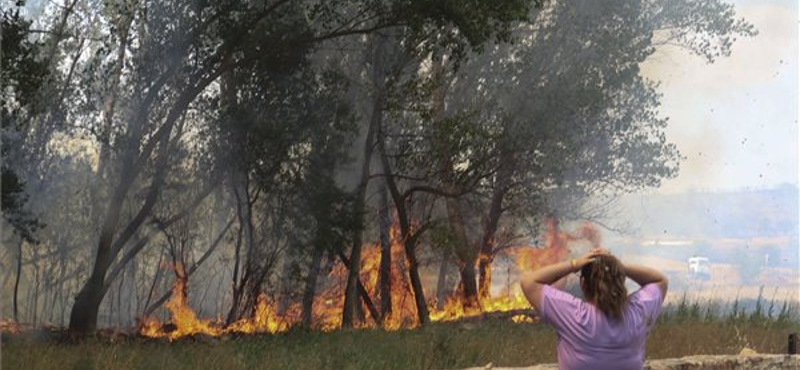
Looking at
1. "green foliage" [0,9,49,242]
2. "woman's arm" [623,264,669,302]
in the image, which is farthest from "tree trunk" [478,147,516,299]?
"woman's arm" [623,264,669,302]

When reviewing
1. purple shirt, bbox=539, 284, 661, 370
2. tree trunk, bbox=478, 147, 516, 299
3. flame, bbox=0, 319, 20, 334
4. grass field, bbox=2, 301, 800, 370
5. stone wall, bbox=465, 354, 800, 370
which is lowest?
stone wall, bbox=465, 354, 800, 370

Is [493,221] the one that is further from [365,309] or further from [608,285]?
[608,285]

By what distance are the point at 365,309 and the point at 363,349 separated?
14.9 feet

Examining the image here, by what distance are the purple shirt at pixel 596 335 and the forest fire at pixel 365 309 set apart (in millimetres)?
9197

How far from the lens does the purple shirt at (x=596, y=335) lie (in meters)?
3.88

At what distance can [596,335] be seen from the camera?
3.88m

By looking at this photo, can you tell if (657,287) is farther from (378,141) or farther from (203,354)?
(378,141)

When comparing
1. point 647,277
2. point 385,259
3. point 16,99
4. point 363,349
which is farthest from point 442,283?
point 647,277

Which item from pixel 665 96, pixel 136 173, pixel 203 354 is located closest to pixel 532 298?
pixel 203 354

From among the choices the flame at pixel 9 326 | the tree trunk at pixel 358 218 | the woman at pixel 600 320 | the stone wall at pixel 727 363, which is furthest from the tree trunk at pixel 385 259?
the woman at pixel 600 320

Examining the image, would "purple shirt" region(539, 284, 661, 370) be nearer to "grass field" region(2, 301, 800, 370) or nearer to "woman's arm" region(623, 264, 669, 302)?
"woman's arm" region(623, 264, 669, 302)

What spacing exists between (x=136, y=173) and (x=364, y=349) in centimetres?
364

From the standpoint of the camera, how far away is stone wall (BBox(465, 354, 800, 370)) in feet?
30.8

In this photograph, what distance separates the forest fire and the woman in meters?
9.21
